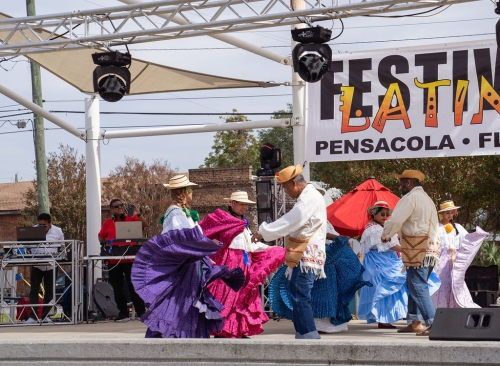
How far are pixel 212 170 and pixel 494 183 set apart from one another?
2123 cm

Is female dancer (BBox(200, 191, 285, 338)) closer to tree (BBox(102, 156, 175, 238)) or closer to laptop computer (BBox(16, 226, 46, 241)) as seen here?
laptop computer (BBox(16, 226, 46, 241))

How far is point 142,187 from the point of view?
143 feet

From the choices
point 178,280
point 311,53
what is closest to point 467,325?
point 178,280

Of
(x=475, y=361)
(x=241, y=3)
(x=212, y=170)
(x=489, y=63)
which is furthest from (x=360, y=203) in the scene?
(x=212, y=170)

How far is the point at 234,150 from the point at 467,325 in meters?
40.9

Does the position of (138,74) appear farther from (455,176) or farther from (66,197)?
(66,197)

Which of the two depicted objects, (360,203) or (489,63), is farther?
(360,203)

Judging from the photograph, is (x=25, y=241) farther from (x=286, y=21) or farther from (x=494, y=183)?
(x=494, y=183)

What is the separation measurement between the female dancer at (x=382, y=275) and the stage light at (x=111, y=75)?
369 centimetres

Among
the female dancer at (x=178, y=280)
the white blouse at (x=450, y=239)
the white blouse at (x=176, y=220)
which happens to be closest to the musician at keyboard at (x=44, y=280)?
the white blouse at (x=176, y=220)

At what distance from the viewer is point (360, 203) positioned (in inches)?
527

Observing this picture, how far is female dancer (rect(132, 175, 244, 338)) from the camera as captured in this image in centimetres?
844

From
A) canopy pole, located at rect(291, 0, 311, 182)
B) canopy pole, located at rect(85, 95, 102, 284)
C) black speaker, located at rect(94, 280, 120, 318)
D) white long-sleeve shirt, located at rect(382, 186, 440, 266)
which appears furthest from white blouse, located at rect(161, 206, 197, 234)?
canopy pole, located at rect(85, 95, 102, 284)

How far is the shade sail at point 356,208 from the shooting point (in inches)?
516
